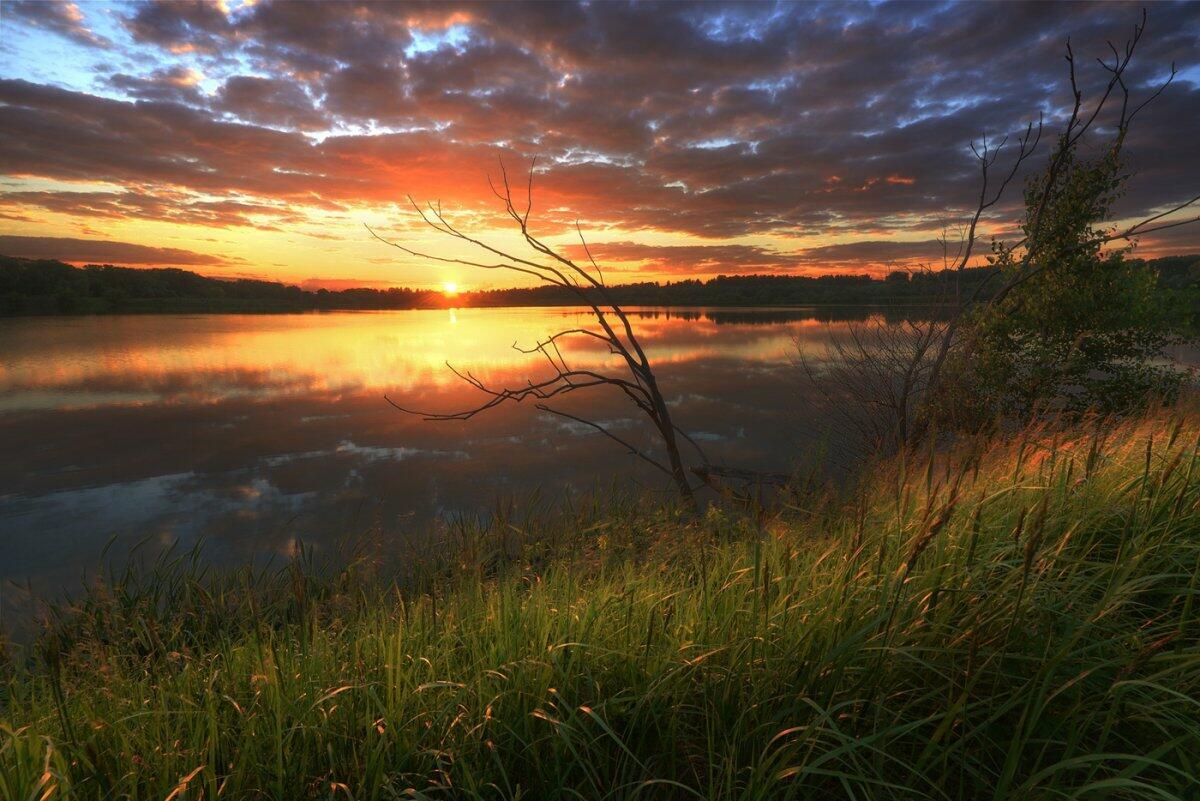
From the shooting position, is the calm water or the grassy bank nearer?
the grassy bank

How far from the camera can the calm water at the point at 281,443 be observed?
8.73 m

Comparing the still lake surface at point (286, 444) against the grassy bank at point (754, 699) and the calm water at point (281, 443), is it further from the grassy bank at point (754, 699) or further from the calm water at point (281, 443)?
the grassy bank at point (754, 699)

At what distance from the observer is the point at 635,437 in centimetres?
1395

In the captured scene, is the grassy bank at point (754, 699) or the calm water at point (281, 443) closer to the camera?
the grassy bank at point (754, 699)

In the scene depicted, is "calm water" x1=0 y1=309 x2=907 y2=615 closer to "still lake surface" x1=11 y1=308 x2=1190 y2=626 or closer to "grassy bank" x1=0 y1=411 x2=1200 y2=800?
"still lake surface" x1=11 y1=308 x2=1190 y2=626

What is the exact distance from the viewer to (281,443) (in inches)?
521

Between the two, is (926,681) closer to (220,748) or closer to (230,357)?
(220,748)

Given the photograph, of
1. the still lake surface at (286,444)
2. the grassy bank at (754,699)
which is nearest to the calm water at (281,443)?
the still lake surface at (286,444)

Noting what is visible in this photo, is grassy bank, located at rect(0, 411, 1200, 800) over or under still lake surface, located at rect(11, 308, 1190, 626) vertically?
over

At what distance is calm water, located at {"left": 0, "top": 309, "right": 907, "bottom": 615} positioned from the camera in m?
8.73

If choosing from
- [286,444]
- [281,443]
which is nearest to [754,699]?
[286,444]

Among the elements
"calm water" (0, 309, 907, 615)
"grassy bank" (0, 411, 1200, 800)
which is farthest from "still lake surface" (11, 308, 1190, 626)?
"grassy bank" (0, 411, 1200, 800)

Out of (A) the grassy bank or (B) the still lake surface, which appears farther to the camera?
(B) the still lake surface

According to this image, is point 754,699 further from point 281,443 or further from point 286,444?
point 281,443
